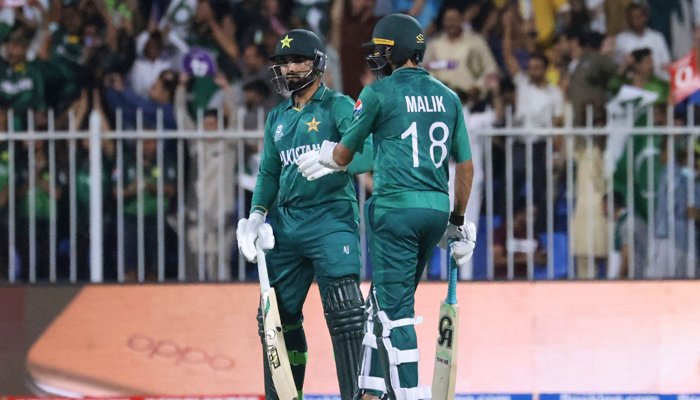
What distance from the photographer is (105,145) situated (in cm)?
1109

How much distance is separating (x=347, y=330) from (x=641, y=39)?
5.73 metres

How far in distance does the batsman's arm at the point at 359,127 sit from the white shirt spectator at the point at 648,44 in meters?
5.35

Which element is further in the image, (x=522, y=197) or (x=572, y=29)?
(x=572, y=29)

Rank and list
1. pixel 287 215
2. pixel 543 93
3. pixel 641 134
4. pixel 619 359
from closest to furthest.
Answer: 1. pixel 287 215
2. pixel 619 359
3. pixel 641 134
4. pixel 543 93

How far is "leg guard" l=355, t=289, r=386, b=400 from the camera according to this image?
24.3 ft

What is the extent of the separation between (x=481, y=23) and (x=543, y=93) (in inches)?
41.9

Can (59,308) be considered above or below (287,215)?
below

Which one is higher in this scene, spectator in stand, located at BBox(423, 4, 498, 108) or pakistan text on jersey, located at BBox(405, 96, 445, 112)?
spectator in stand, located at BBox(423, 4, 498, 108)

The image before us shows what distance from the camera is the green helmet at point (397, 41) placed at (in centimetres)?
746

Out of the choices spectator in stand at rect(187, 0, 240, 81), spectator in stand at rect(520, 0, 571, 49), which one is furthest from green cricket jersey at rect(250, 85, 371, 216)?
spectator in stand at rect(520, 0, 571, 49)

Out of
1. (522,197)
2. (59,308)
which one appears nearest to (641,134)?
(522,197)

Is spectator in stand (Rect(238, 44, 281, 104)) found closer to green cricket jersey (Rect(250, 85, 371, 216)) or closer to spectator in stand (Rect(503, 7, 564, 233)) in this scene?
spectator in stand (Rect(503, 7, 564, 233))

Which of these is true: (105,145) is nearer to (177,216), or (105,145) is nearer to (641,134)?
(177,216)

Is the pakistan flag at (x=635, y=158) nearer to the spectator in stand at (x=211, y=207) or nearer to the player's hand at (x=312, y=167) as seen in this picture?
the spectator in stand at (x=211, y=207)
